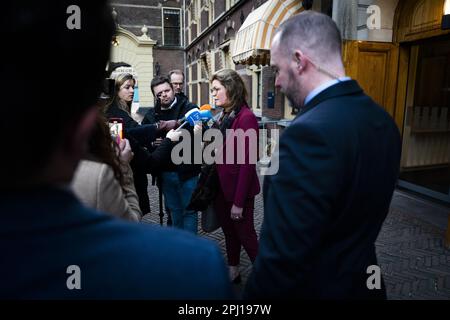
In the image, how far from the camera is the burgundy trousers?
272 centimetres

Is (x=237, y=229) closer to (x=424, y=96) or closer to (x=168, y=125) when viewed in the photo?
(x=168, y=125)

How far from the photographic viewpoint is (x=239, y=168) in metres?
2.60

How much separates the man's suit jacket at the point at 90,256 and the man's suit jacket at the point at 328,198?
1.85ft

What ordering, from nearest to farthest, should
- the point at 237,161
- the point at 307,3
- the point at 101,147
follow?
the point at 101,147
the point at 237,161
the point at 307,3

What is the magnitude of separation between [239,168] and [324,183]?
157cm

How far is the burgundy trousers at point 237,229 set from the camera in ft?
8.93

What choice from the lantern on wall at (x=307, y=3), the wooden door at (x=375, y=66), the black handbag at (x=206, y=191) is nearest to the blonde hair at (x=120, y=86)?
the black handbag at (x=206, y=191)

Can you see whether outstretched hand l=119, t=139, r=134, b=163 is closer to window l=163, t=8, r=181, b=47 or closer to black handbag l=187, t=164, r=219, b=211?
black handbag l=187, t=164, r=219, b=211

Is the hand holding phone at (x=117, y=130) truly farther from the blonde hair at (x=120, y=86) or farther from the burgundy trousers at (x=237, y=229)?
the burgundy trousers at (x=237, y=229)

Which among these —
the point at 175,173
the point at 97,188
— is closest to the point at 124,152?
the point at 97,188

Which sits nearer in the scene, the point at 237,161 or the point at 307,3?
the point at 237,161

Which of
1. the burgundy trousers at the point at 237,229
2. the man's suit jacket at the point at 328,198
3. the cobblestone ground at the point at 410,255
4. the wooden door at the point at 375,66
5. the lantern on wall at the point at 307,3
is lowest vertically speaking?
the cobblestone ground at the point at 410,255

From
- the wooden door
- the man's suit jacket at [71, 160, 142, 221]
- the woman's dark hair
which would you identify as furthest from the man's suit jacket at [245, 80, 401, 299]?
the wooden door
